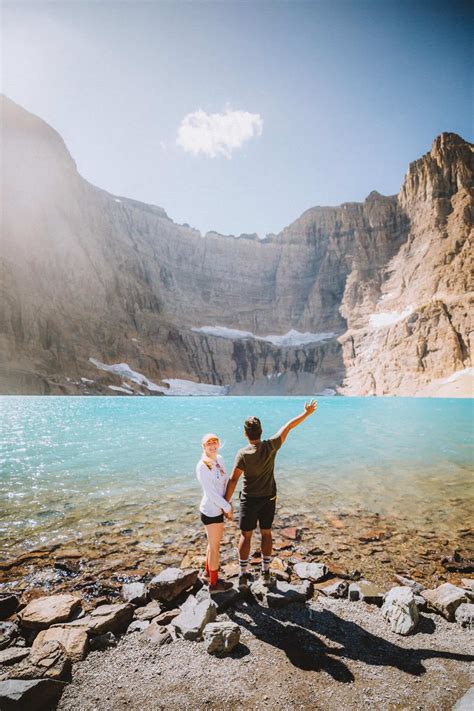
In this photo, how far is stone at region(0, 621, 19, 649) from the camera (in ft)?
12.0

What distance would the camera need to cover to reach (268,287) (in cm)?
18112

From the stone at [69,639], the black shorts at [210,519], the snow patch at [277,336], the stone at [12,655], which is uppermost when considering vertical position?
the snow patch at [277,336]

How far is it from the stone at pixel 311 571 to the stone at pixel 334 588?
162mm

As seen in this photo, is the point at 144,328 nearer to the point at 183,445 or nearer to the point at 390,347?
the point at 390,347

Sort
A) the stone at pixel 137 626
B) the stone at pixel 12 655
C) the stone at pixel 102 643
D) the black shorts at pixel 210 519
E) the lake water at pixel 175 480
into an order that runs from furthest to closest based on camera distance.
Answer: the lake water at pixel 175 480, the black shorts at pixel 210 519, the stone at pixel 137 626, the stone at pixel 102 643, the stone at pixel 12 655

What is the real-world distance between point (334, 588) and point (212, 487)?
231cm

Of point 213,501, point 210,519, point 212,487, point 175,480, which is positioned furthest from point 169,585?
point 175,480

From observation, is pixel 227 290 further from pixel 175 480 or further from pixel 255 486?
pixel 255 486

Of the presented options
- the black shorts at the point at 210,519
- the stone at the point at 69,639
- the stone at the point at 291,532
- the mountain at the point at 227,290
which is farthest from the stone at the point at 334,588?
the mountain at the point at 227,290

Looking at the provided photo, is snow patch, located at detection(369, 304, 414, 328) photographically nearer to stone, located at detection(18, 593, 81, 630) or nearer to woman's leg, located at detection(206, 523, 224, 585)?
woman's leg, located at detection(206, 523, 224, 585)

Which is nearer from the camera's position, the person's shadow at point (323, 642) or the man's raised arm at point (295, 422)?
the person's shadow at point (323, 642)

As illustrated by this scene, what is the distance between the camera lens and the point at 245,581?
4.82m

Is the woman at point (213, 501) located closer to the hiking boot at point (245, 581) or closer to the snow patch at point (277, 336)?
the hiking boot at point (245, 581)

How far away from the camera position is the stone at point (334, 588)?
482cm
